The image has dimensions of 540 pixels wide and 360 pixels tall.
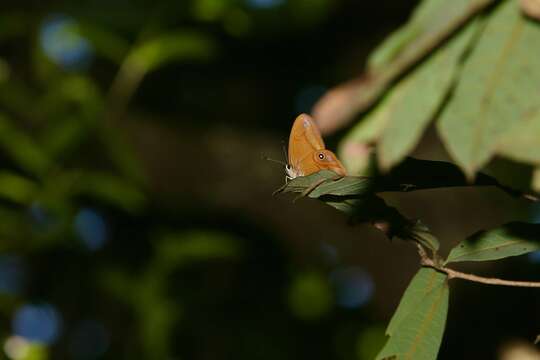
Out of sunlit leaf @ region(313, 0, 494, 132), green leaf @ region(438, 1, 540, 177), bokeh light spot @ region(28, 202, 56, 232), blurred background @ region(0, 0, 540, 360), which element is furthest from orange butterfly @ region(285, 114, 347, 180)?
bokeh light spot @ region(28, 202, 56, 232)

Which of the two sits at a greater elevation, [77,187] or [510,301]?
[77,187]

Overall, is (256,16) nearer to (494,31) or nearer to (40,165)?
(40,165)

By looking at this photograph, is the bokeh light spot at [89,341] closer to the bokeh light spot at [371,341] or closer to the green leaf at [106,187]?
the green leaf at [106,187]

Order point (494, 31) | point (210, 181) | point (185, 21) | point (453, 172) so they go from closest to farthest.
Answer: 1. point (453, 172)
2. point (494, 31)
3. point (210, 181)
4. point (185, 21)

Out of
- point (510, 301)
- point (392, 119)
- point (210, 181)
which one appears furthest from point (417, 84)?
point (210, 181)

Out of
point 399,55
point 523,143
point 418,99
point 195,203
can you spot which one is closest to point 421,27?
point 399,55

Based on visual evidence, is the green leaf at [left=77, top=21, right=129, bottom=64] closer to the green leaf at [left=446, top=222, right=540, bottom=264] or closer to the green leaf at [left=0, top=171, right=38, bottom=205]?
the green leaf at [left=0, top=171, right=38, bottom=205]
